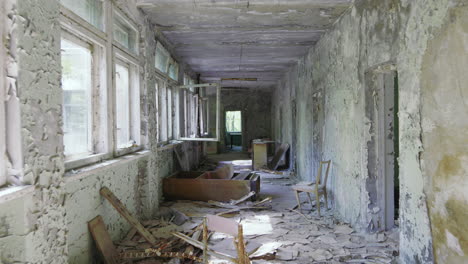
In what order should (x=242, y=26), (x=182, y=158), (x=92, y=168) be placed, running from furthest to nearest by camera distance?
(x=182, y=158) → (x=242, y=26) → (x=92, y=168)

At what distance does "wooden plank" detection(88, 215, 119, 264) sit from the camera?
3.06 meters

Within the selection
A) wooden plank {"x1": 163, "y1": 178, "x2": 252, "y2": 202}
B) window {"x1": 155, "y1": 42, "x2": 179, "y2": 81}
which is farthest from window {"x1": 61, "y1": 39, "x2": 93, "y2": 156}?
wooden plank {"x1": 163, "y1": 178, "x2": 252, "y2": 202}

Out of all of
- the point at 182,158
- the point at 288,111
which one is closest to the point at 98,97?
the point at 182,158

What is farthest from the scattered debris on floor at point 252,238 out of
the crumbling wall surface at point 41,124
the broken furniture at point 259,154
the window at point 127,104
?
the broken furniture at point 259,154

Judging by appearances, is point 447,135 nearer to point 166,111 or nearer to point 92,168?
point 92,168

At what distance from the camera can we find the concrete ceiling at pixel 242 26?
13.7 ft

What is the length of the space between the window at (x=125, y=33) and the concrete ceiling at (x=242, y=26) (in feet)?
1.10

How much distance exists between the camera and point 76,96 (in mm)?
3146

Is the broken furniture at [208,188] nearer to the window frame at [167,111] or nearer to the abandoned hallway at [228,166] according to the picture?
the abandoned hallway at [228,166]

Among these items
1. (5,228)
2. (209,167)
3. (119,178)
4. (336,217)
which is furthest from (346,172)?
(209,167)

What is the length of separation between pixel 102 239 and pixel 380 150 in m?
3.43

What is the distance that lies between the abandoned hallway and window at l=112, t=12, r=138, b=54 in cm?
3

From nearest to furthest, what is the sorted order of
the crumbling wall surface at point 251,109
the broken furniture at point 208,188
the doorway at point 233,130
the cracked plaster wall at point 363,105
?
the cracked plaster wall at point 363,105 < the broken furniture at point 208,188 < the crumbling wall surface at point 251,109 < the doorway at point 233,130

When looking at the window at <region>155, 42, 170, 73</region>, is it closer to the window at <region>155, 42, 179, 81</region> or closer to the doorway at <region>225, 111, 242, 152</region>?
the window at <region>155, 42, 179, 81</region>
